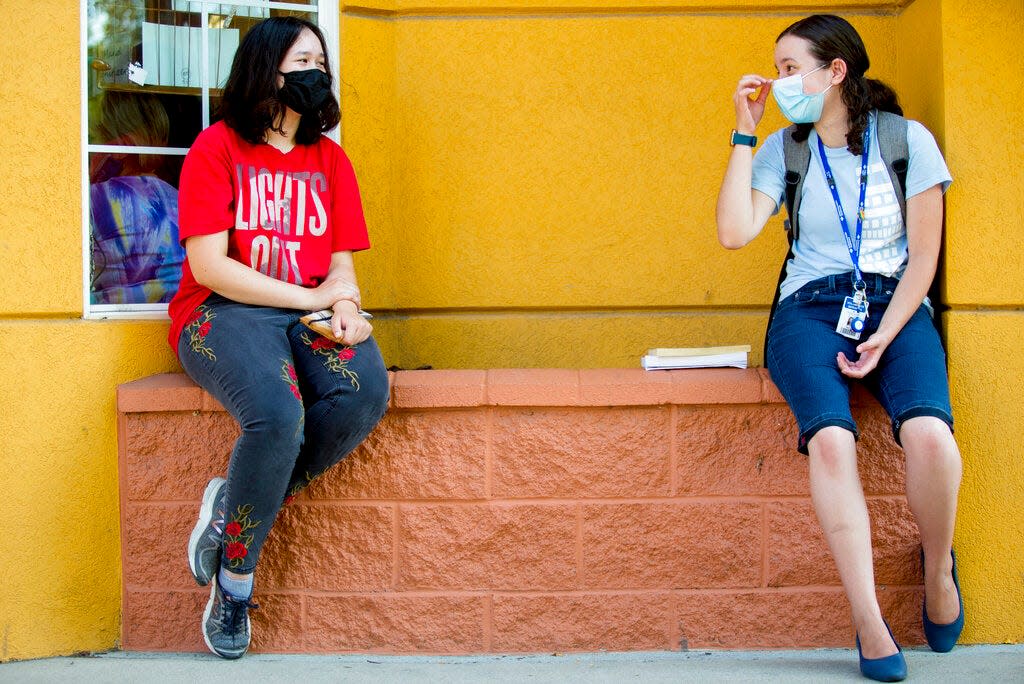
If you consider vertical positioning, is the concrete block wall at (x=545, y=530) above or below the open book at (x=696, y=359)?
below

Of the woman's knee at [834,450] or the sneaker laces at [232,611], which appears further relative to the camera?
the sneaker laces at [232,611]

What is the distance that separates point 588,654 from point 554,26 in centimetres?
226

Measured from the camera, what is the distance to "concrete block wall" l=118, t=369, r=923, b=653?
3.21 metres

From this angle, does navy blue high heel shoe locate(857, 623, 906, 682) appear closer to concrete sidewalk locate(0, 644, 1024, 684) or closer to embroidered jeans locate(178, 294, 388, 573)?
concrete sidewalk locate(0, 644, 1024, 684)

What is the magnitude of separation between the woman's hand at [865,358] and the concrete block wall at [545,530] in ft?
0.77

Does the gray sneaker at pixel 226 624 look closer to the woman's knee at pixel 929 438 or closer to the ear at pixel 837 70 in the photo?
the woman's knee at pixel 929 438

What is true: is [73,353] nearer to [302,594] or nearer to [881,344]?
[302,594]

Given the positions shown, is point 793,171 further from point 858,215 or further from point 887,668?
point 887,668

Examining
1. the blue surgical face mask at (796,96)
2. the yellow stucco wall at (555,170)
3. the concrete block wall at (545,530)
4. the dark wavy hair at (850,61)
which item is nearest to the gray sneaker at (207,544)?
the concrete block wall at (545,530)

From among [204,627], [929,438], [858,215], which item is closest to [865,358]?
[929,438]

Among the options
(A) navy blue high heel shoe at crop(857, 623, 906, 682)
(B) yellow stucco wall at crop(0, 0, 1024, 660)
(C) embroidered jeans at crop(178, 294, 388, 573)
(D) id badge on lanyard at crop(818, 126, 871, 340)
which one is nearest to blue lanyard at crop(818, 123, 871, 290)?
(D) id badge on lanyard at crop(818, 126, 871, 340)

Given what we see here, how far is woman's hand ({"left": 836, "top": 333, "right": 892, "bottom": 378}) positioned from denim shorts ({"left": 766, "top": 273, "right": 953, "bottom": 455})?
3 centimetres

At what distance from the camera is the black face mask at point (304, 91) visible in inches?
124

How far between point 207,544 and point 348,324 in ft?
2.34
